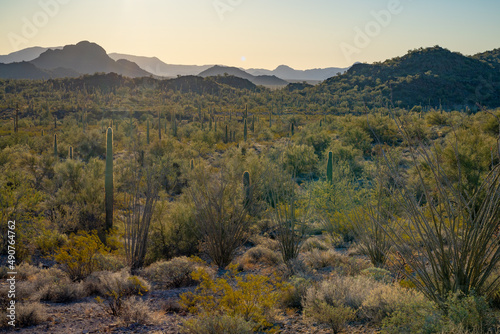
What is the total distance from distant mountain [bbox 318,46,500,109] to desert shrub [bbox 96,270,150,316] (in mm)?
58818

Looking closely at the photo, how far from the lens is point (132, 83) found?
3898 inches

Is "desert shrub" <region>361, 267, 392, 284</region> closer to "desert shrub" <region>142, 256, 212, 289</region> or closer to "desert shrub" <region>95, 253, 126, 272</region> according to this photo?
"desert shrub" <region>142, 256, 212, 289</region>

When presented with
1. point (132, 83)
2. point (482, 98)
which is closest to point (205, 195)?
point (482, 98)

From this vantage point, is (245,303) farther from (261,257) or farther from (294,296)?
(261,257)

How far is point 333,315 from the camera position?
17.0 feet

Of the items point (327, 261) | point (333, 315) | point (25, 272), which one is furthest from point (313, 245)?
point (25, 272)

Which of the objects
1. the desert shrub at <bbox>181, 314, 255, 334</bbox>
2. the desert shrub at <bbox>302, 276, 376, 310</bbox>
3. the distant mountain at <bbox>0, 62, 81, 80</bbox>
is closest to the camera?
the desert shrub at <bbox>181, 314, 255, 334</bbox>

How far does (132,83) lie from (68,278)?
97.5 meters

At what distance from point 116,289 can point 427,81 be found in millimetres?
77230

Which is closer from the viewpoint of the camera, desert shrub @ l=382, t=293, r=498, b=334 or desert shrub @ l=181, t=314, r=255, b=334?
desert shrub @ l=382, t=293, r=498, b=334

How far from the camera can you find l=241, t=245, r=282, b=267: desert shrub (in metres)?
9.35

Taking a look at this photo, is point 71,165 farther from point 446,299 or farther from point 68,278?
point 446,299

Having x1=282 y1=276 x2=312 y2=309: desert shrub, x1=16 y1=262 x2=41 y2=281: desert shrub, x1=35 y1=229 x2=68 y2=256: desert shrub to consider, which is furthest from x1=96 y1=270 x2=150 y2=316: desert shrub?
x1=35 y1=229 x2=68 y2=256: desert shrub

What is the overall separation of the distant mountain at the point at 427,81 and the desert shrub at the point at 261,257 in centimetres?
5558
